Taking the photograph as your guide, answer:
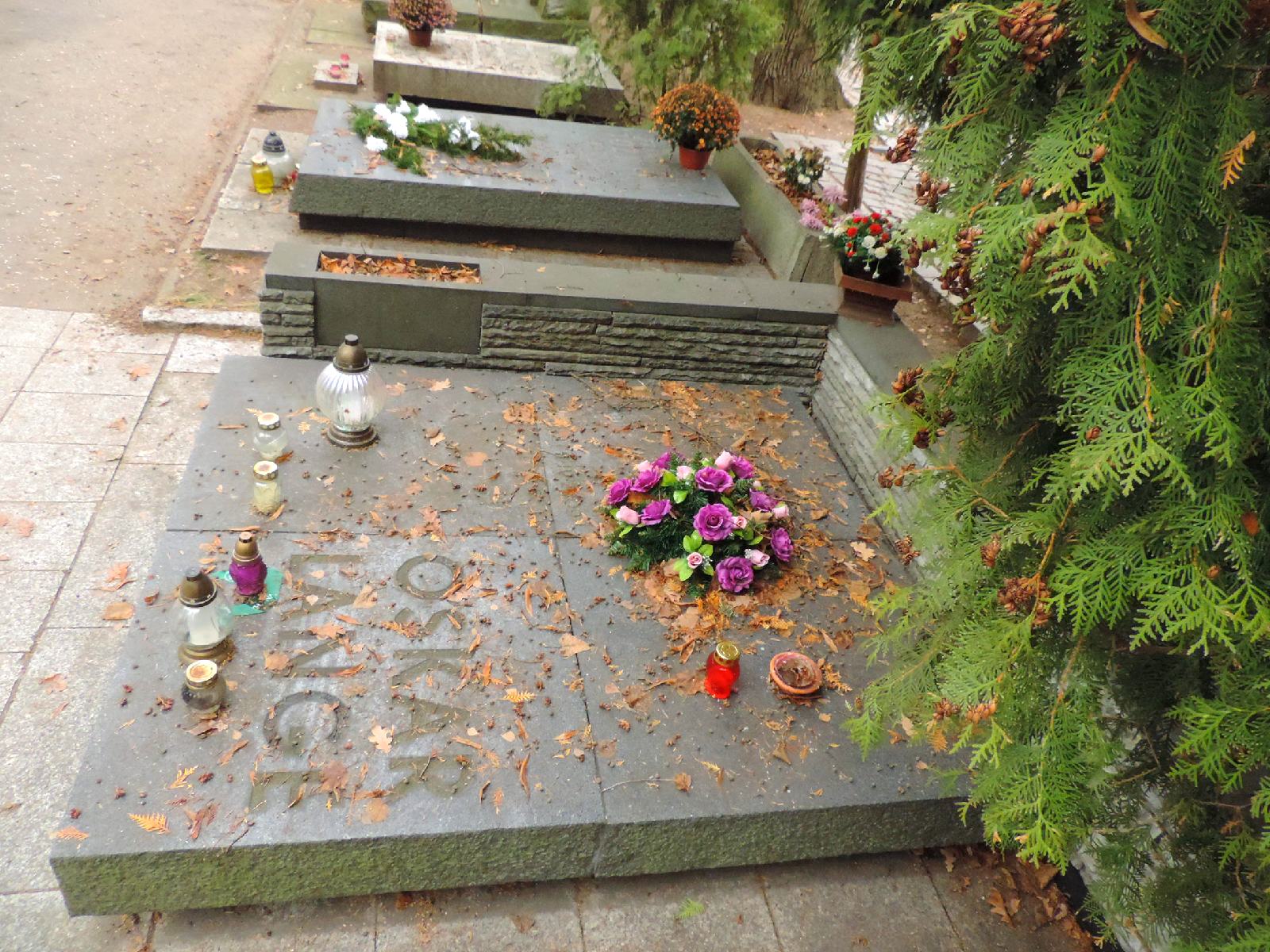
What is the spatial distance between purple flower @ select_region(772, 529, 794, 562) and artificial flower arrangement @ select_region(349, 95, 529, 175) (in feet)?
13.3

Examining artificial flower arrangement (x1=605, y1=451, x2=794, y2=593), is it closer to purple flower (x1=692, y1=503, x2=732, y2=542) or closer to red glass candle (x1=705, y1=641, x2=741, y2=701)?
purple flower (x1=692, y1=503, x2=732, y2=542)

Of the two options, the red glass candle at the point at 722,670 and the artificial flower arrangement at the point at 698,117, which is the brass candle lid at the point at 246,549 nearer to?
the red glass candle at the point at 722,670

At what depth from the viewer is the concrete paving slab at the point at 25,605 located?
3.55 metres

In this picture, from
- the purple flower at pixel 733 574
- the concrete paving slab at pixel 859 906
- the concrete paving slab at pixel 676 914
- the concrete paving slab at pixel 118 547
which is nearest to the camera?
the concrete paving slab at pixel 676 914

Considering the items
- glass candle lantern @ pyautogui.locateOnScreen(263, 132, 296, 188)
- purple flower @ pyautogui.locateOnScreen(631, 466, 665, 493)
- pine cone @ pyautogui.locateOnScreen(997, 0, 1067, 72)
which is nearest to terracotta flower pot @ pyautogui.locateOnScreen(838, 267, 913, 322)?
purple flower @ pyautogui.locateOnScreen(631, 466, 665, 493)

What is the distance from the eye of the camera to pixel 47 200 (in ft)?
22.5

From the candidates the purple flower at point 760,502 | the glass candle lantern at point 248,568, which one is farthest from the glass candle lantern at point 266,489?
the purple flower at point 760,502

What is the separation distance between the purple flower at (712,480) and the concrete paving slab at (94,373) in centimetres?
336

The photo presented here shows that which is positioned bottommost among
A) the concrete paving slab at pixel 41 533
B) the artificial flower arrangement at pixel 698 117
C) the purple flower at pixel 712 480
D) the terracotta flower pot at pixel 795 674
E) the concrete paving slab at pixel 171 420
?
the concrete paving slab at pixel 171 420

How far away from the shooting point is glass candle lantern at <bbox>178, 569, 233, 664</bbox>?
296cm

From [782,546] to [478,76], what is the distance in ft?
23.5

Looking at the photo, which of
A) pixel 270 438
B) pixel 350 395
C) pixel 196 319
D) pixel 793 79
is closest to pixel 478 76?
pixel 196 319

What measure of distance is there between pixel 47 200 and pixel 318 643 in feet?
18.7

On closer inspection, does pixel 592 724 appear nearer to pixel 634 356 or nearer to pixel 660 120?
pixel 634 356
